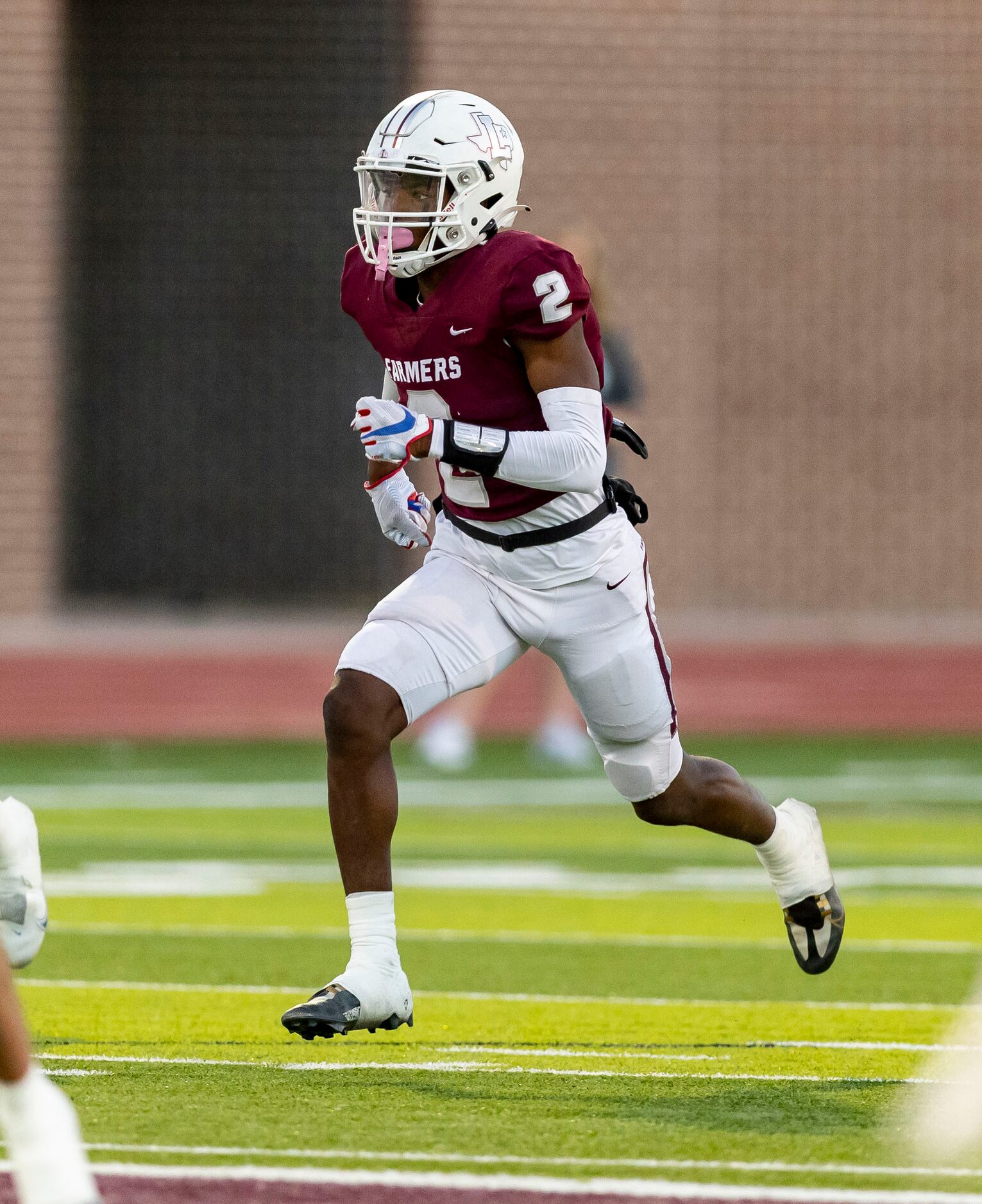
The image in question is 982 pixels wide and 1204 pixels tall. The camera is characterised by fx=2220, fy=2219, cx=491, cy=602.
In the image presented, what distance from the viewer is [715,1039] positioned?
4.86 meters

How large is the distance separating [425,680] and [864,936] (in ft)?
8.42

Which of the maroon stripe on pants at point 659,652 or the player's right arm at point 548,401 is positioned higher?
the player's right arm at point 548,401

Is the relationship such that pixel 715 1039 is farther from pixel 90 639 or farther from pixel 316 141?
pixel 316 141

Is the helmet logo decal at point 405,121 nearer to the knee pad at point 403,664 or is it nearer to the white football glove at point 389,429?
the white football glove at point 389,429

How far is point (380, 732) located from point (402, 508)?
0.62 m

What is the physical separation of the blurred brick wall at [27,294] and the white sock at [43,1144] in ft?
34.8

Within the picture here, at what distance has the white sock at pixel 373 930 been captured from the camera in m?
4.30

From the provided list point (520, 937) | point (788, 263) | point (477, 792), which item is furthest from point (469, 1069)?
point (788, 263)

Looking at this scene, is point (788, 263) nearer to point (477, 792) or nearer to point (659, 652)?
point (477, 792)

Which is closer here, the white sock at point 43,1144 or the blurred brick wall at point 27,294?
the white sock at point 43,1144

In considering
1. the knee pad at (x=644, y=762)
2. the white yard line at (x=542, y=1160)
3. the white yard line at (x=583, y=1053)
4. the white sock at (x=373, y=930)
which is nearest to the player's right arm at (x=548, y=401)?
the knee pad at (x=644, y=762)

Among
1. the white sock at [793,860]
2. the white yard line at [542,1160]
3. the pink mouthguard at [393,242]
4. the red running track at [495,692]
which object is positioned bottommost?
the red running track at [495,692]

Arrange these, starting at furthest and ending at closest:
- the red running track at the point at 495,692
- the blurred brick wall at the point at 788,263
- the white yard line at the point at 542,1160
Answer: the blurred brick wall at the point at 788,263
the red running track at the point at 495,692
the white yard line at the point at 542,1160

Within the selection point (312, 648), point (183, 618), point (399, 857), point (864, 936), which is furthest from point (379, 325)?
point (183, 618)
